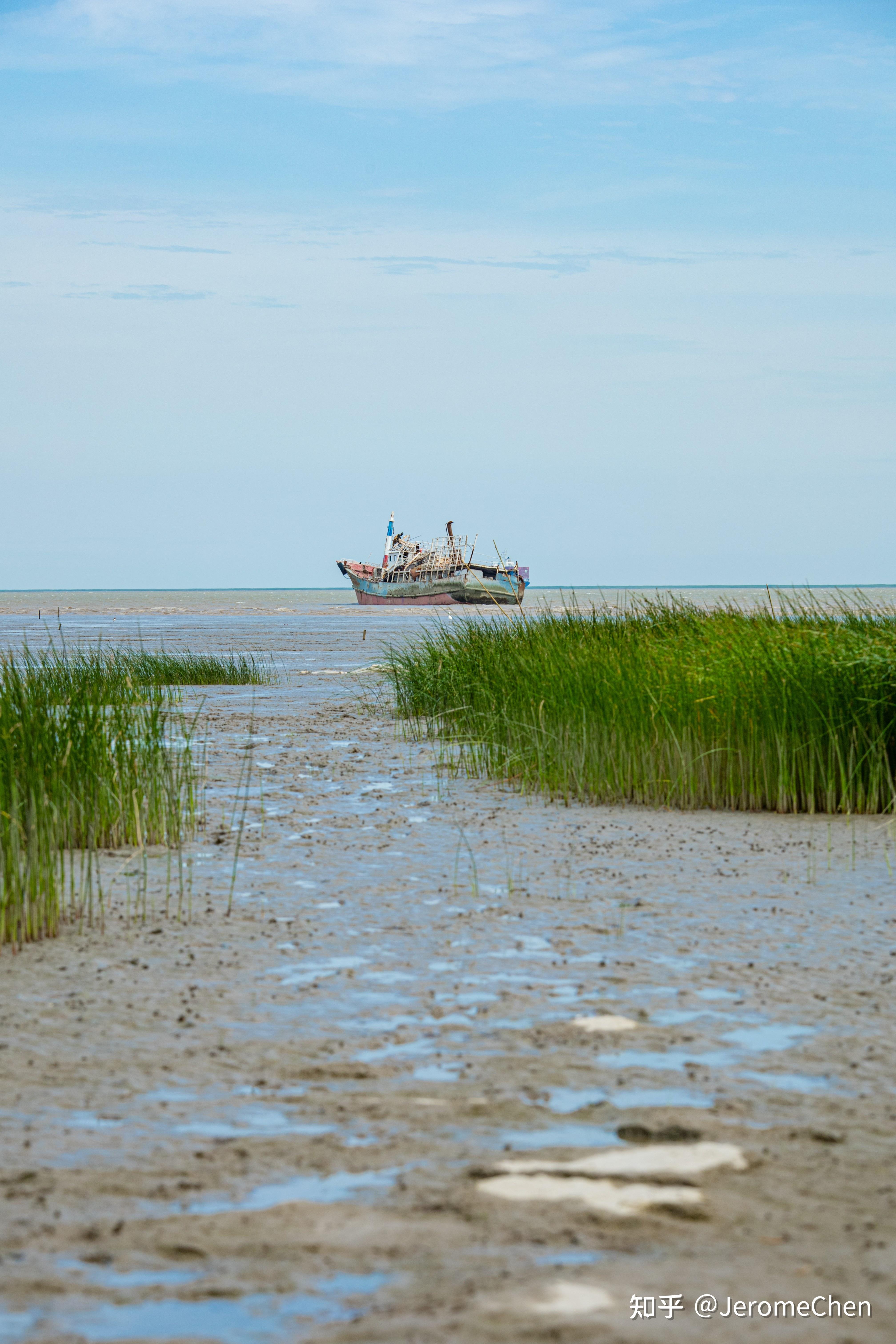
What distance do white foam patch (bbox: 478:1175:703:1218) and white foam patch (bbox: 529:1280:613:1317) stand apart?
32 cm

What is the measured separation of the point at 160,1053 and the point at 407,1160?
1118mm

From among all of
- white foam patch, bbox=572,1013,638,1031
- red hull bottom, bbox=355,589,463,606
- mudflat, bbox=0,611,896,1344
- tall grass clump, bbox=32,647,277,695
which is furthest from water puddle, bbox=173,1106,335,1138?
red hull bottom, bbox=355,589,463,606

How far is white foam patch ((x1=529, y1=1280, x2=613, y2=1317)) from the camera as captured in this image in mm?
2371

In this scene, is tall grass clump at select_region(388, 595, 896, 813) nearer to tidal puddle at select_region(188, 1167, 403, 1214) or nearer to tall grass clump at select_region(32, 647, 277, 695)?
tall grass clump at select_region(32, 647, 277, 695)

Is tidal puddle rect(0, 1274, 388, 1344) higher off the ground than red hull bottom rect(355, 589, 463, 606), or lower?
lower

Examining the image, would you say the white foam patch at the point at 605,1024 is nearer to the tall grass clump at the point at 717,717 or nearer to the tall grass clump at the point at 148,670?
the tall grass clump at the point at 717,717

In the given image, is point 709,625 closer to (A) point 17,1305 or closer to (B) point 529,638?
(B) point 529,638

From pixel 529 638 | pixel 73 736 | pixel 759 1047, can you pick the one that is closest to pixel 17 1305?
pixel 759 1047

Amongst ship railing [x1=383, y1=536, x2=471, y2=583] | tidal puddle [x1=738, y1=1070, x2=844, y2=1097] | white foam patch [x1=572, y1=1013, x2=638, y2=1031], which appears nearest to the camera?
tidal puddle [x1=738, y1=1070, x2=844, y2=1097]

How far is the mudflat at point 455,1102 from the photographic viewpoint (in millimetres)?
2469

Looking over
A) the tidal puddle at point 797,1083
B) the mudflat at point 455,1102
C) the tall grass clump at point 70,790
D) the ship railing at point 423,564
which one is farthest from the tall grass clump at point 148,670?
the ship railing at point 423,564

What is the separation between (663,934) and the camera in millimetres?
5262

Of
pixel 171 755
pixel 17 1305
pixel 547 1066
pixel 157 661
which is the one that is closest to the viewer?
pixel 17 1305

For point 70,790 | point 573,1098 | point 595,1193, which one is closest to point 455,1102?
point 573,1098
